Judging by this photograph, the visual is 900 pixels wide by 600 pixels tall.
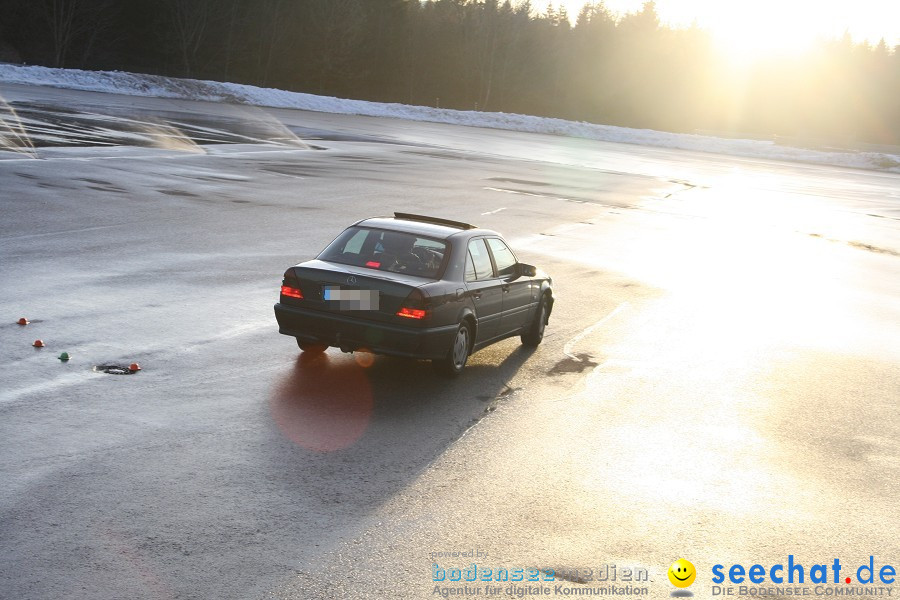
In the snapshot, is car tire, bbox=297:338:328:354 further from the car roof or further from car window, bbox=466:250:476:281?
car window, bbox=466:250:476:281

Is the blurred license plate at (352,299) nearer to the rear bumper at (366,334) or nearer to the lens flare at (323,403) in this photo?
the rear bumper at (366,334)

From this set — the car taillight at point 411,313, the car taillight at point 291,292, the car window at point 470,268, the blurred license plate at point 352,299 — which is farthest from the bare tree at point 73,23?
the car taillight at point 411,313

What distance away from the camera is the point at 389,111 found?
254 feet

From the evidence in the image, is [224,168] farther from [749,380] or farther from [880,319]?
[749,380]

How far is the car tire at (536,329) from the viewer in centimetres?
1217

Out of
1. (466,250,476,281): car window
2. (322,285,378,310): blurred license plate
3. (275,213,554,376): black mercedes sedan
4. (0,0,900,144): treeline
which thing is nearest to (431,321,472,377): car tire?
(275,213,554,376): black mercedes sedan

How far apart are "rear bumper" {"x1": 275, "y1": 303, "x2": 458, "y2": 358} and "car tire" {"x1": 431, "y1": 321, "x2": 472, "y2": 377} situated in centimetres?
18

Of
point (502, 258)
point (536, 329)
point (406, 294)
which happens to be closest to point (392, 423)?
point (406, 294)

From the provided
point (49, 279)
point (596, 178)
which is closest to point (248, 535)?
point (49, 279)

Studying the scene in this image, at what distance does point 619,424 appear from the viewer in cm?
919

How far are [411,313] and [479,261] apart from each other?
5.55ft

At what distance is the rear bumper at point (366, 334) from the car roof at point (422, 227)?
1.28 m

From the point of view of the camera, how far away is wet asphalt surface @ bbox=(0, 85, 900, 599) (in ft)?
19.6

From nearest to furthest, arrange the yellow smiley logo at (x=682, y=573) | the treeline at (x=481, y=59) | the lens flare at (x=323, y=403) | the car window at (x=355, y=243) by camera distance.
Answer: the yellow smiley logo at (x=682, y=573), the lens flare at (x=323, y=403), the car window at (x=355, y=243), the treeline at (x=481, y=59)
